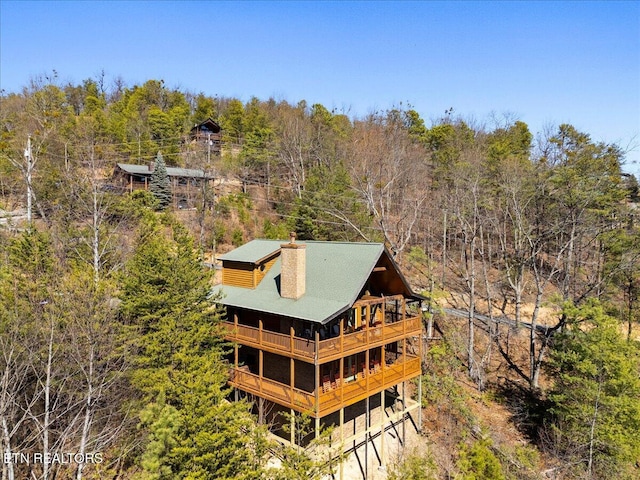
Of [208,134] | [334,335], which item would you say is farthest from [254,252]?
[208,134]

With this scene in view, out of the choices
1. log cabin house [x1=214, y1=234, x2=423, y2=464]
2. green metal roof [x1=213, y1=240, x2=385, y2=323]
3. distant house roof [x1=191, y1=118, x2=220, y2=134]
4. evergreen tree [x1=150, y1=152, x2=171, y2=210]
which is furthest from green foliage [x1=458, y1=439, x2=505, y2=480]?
distant house roof [x1=191, y1=118, x2=220, y2=134]

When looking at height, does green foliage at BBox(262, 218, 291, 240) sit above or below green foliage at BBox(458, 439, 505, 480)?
above

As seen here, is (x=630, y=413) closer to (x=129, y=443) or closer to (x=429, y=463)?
(x=429, y=463)

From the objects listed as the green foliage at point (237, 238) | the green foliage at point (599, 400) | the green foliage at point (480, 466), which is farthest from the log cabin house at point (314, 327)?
the green foliage at point (237, 238)

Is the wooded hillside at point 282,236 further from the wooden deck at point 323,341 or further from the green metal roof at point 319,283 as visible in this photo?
the green metal roof at point 319,283

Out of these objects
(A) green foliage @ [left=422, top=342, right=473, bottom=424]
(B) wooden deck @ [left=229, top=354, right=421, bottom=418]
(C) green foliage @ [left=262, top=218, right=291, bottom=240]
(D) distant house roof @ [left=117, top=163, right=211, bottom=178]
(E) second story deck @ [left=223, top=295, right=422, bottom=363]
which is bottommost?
(A) green foliage @ [left=422, top=342, right=473, bottom=424]

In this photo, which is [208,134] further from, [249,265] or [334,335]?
[334,335]

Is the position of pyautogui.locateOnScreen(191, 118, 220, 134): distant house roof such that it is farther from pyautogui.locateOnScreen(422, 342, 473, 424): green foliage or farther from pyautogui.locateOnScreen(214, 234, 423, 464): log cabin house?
pyautogui.locateOnScreen(422, 342, 473, 424): green foliage
